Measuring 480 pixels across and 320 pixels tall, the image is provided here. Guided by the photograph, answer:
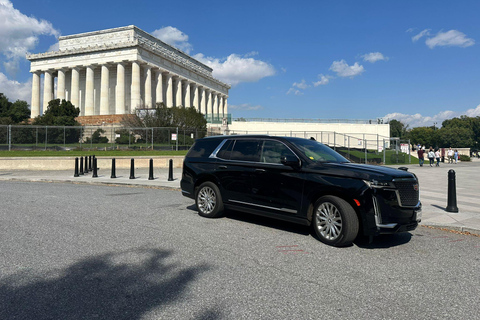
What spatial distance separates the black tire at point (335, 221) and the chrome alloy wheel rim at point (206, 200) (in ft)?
8.25

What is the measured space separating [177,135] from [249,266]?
80.5 ft

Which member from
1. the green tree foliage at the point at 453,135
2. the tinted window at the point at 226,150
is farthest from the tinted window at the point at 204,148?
the green tree foliage at the point at 453,135

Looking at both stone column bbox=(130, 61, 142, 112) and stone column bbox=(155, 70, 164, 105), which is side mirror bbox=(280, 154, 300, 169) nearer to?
stone column bbox=(130, 61, 142, 112)

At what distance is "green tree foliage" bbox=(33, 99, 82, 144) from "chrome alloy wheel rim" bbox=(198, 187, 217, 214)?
2289cm

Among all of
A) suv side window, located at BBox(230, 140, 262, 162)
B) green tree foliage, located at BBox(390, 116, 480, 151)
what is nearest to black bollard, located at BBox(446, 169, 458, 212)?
suv side window, located at BBox(230, 140, 262, 162)

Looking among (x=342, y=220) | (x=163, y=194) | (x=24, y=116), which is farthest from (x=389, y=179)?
(x=24, y=116)

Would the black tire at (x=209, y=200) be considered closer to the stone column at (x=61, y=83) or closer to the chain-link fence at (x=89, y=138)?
the chain-link fence at (x=89, y=138)

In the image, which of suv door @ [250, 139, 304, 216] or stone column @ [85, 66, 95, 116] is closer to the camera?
suv door @ [250, 139, 304, 216]

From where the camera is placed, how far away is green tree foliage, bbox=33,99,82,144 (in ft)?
87.2

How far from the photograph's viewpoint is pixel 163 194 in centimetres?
1202

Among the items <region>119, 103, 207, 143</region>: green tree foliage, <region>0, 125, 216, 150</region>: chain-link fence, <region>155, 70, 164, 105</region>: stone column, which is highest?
<region>155, 70, 164, 105</region>: stone column

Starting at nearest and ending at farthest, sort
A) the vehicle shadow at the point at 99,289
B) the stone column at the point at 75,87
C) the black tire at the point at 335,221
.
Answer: the vehicle shadow at the point at 99,289 < the black tire at the point at 335,221 < the stone column at the point at 75,87

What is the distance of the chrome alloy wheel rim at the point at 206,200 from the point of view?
298 inches

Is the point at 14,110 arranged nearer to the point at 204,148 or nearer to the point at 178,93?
the point at 178,93
